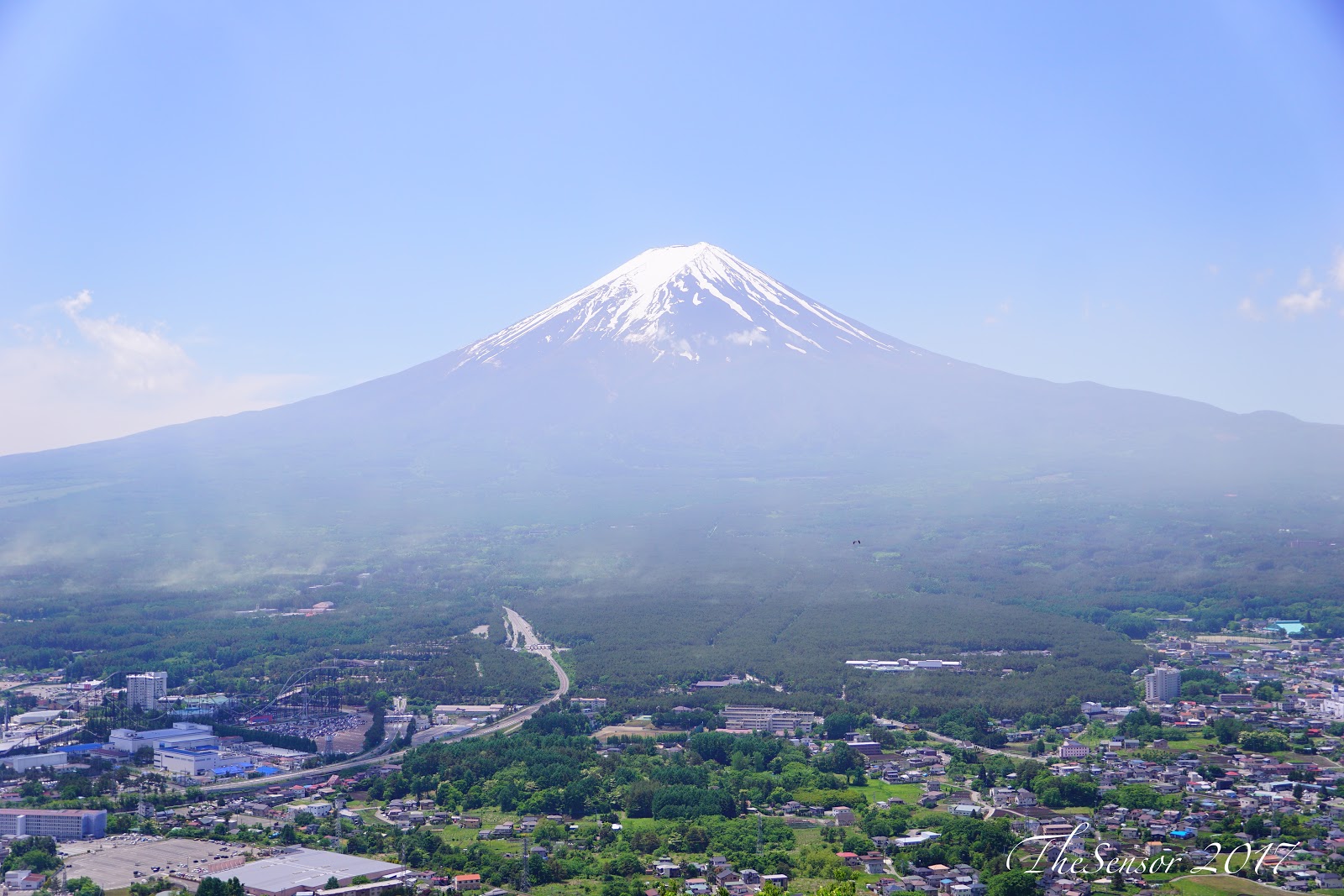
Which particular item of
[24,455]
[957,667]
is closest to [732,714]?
[957,667]

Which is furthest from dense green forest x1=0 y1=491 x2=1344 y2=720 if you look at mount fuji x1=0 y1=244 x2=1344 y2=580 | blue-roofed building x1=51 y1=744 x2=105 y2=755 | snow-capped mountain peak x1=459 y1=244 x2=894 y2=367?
snow-capped mountain peak x1=459 y1=244 x2=894 y2=367

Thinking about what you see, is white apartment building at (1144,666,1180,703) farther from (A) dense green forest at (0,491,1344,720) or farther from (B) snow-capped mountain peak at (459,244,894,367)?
(B) snow-capped mountain peak at (459,244,894,367)

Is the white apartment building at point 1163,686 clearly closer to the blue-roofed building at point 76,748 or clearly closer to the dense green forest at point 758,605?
the dense green forest at point 758,605

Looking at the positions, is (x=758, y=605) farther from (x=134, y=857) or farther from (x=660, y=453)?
(x=660, y=453)

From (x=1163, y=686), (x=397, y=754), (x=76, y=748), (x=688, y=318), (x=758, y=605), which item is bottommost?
(x=1163, y=686)

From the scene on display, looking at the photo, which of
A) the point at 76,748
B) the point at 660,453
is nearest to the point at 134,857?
the point at 76,748

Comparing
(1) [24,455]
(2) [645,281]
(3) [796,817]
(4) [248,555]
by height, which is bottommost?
(3) [796,817]

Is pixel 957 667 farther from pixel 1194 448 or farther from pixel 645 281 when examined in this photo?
pixel 645 281
